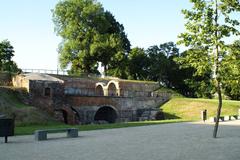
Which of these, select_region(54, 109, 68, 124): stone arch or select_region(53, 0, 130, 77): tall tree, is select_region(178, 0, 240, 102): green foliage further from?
select_region(53, 0, 130, 77): tall tree

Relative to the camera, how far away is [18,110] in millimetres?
36906

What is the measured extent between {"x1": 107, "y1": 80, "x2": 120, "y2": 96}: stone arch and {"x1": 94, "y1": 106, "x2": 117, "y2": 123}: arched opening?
296 centimetres

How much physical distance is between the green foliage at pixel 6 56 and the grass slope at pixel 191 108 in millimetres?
24948

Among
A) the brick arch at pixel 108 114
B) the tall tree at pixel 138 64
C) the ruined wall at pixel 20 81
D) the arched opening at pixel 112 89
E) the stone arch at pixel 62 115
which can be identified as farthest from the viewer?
the tall tree at pixel 138 64

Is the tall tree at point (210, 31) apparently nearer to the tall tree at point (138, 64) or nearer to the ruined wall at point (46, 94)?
the ruined wall at point (46, 94)

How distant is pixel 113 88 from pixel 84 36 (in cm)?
1341

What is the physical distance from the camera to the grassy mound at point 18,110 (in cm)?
3549

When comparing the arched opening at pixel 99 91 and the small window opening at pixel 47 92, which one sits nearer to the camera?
the small window opening at pixel 47 92

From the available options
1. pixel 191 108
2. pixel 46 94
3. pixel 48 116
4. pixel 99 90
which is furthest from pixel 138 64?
pixel 48 116

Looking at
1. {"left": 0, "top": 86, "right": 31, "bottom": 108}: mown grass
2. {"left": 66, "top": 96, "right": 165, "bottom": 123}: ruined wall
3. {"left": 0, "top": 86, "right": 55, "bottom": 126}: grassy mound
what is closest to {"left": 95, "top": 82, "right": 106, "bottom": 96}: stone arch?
{"left": 66, "top": 96, "right": 165, "bottom": 123}: ruined wall

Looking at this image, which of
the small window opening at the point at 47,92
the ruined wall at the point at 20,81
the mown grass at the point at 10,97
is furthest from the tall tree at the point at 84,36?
the mown grass at the point at 10,97

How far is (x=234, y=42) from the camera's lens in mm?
18609

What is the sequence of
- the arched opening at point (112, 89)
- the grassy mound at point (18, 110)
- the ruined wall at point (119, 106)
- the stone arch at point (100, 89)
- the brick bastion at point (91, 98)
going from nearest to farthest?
1. the grassy mound at point (18, 110)
2. the brick bastion at point (91, 98)
3. the ruined wall at point (119, 106)
4. the arched opening at point (112, 89)
5. the stone arch at point (100, 89)

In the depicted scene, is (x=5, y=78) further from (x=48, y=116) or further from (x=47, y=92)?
(x=48, y=116)
